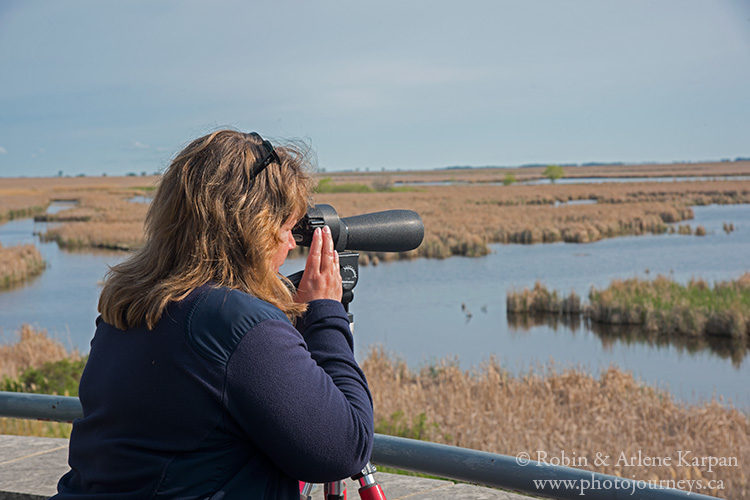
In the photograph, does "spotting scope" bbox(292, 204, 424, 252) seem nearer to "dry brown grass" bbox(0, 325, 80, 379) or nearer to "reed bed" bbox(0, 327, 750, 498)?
"reed bed" bbox(0, 327, 750, 498)

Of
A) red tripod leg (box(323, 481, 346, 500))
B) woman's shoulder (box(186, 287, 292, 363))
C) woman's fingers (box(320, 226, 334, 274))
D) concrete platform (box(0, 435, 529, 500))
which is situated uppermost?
woman's fingers (box(320, 226, 334, 274))

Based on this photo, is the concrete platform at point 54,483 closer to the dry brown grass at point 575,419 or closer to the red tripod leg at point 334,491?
the red tripod leg at point 334,491

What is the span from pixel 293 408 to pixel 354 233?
619 mm

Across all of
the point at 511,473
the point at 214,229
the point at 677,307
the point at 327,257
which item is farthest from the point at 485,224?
the point at 214,229

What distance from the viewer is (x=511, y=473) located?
165cm

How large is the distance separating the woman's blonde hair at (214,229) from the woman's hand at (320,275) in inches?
2.8

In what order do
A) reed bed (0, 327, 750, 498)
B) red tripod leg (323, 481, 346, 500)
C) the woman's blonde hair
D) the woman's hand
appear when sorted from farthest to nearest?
reed bed (0, 327, 750, 498) → red tripod leg (323, 481, 346, 500) → the woman's hand → the woman's blonde hair

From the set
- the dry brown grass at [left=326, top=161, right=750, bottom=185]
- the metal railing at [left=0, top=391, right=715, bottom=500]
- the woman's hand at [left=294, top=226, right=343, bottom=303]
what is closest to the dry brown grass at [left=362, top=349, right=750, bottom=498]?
the metal railing at [left=0, top=391, right=715, bottom=500]

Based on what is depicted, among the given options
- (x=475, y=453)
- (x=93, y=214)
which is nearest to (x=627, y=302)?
(x=475, y=453)

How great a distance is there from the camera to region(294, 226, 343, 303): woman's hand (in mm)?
1293

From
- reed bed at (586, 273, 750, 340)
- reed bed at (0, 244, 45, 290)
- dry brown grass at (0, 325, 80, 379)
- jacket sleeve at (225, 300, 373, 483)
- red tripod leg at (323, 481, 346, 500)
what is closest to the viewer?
jacket sleeve at (225, 300, 373, 483)

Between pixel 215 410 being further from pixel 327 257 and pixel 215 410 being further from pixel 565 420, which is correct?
pixel 565 420

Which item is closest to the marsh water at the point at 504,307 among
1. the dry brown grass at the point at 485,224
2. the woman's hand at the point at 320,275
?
the dry brown grass at the point at 485,224

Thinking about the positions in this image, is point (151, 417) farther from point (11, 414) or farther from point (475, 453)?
point (11, 414)
